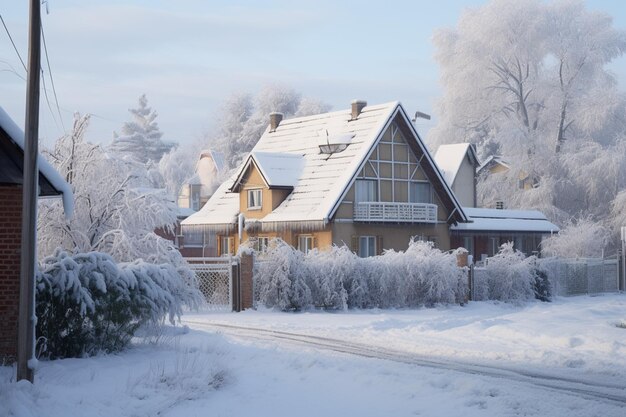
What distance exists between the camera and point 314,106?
273 ft

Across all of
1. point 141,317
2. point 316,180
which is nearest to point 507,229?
point 316,180

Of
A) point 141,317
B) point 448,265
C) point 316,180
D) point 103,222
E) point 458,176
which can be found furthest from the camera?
point 458,176

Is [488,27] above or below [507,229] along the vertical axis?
above

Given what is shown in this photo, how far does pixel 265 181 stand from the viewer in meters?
40.3

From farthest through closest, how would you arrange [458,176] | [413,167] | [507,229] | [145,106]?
[145,106], [458,176], [507,229], [413,167]

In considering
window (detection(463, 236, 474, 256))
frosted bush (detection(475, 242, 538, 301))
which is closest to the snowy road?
frosted bush (detection(475, 242, 538, 301))

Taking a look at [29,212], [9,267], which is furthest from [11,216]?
[29,212]

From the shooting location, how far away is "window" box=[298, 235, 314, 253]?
130 ft

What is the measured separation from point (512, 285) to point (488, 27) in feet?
93.6

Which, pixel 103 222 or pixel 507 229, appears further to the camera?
pixel 507 229

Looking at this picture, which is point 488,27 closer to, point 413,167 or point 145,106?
point 413,167

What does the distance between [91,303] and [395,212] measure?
27.7m

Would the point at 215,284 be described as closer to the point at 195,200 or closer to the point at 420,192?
the point at 420,192

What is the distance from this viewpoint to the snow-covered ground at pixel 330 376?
37.9ft
